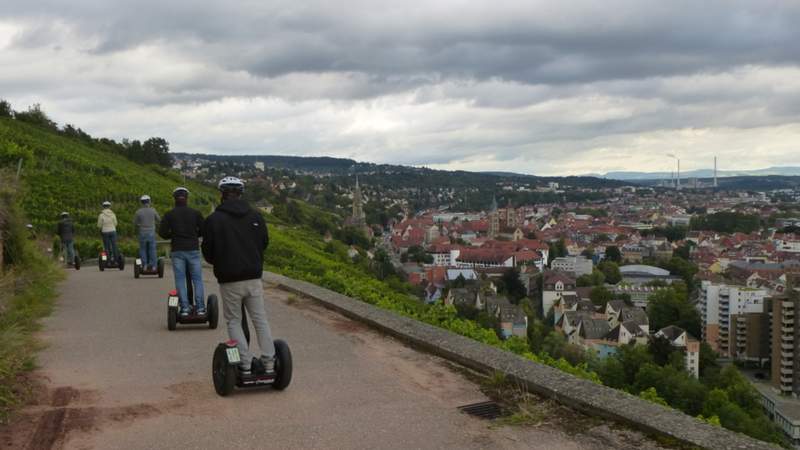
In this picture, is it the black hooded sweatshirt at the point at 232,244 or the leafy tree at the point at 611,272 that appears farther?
the leafy tree at the point at 611,272

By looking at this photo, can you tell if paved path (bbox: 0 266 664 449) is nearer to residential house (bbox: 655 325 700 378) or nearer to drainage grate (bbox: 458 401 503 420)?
drainage grate (bbox: 458 401 503 420)

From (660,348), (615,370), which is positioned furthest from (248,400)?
(660,348)

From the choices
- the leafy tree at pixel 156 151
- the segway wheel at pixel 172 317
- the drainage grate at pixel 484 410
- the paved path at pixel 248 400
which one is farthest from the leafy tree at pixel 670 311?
the drainage grate at pixel 484 410

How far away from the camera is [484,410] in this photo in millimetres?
5453

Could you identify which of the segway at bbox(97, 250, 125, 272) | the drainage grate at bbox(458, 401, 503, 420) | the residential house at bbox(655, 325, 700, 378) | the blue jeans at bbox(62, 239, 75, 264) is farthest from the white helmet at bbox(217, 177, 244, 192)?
the residential house at bbox(655, 325, 700, 378)

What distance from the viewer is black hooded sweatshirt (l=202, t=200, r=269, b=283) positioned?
5785 millimetres

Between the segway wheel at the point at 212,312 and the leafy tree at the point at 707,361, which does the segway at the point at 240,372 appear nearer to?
the segway wheel at the point at 212,312

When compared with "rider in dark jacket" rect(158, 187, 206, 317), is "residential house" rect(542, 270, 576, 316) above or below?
below

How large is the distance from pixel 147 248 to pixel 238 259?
9.18 metres

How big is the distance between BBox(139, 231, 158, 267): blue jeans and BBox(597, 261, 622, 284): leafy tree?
320ft

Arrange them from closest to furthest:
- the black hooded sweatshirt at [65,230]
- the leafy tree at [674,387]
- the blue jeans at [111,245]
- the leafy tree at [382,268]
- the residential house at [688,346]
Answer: the blue jeans at [111,245] → the black hooded sweatshirt at [65,230] → the leafy tree at [674,387] → the leafy tree at [382,268] → the residential house at [688,346]

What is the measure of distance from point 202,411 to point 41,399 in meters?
1.24

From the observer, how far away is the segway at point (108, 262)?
1705cm

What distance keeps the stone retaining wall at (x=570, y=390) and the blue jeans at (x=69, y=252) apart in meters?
11.7
